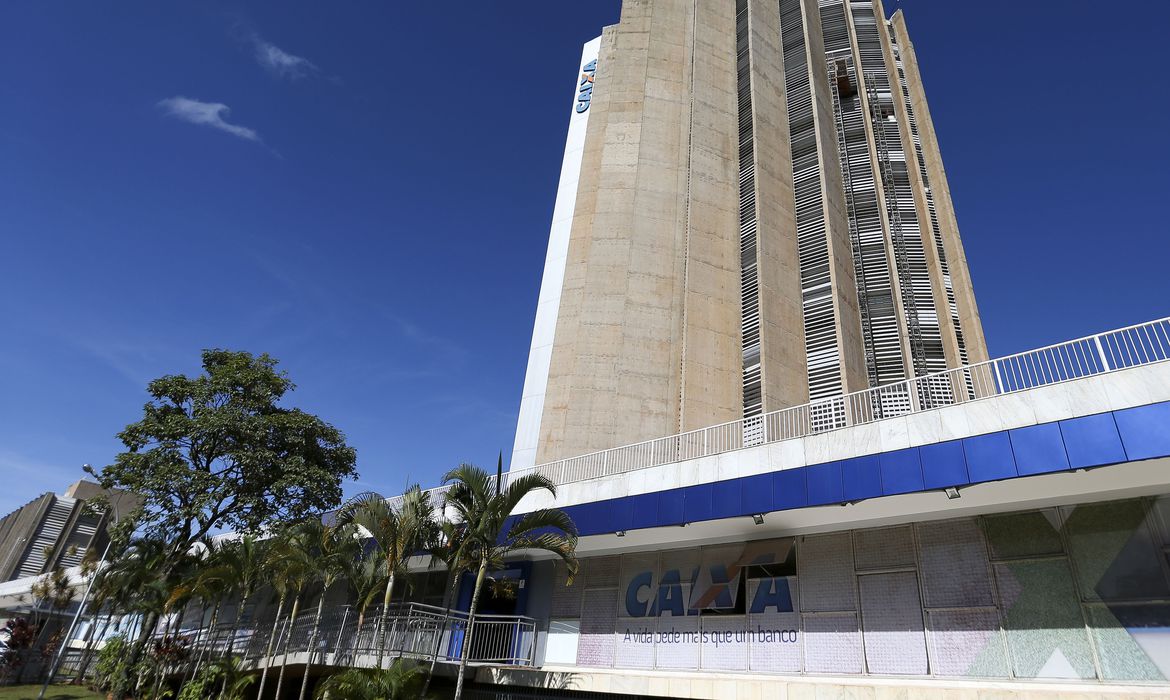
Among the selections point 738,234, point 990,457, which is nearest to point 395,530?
point 990,457

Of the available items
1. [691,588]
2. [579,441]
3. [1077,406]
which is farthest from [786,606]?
[579,441]

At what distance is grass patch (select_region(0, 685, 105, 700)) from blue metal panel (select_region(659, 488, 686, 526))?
23419 millimetres

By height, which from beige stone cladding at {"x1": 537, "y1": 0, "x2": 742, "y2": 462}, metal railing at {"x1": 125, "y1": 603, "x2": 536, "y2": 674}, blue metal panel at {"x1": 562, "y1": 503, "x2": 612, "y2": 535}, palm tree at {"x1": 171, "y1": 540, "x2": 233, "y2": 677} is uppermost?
beige stone cladding at {"x1": 537, "y1": 0, "x2": 742, "y2": 462}

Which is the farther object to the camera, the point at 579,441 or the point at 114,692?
Answer: the point at 579,441

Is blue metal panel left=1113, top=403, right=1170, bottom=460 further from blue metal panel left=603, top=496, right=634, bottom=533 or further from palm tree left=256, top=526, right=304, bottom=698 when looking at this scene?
palm tree left=256, top=526, right=304, bottom=698

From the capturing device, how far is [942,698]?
10.6 metres

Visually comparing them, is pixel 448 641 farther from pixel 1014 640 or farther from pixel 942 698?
pixel 1014 640

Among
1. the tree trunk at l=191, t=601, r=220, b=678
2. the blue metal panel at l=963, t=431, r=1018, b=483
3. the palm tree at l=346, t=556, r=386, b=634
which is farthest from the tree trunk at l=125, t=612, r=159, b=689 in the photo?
the blue metal panel at l=963, t=431, r=1018, b=483

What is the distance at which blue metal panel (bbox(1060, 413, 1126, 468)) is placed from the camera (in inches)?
372

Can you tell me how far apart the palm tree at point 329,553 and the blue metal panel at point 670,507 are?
9721 mm

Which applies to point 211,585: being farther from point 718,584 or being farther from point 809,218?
point 809,218

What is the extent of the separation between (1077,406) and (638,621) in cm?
1102

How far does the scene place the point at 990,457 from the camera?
10578 mm

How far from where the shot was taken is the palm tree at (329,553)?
18.0 meters
